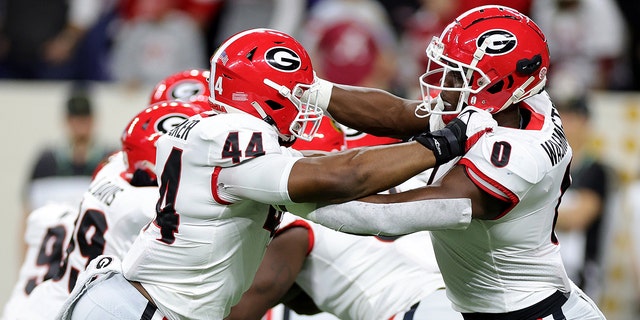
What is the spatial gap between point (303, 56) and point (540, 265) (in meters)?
1.19

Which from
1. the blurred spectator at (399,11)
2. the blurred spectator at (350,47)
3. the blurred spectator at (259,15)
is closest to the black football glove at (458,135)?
the blurred spectator at (350,47)

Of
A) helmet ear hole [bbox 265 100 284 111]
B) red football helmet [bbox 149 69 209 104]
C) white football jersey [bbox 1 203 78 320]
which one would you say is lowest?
white football jersey [bbox 1 203 78 320]

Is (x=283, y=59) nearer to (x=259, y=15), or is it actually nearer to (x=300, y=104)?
(x=300, y=104)

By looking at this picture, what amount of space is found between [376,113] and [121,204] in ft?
3.90

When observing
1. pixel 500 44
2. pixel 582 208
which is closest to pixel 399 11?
pixel 582 208

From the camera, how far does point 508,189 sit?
4.21 m

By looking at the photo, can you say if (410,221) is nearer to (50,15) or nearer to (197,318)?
(197,318)

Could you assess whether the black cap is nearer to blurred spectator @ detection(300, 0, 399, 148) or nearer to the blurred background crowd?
the blurred background crowd

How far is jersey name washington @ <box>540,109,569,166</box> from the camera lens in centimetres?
433

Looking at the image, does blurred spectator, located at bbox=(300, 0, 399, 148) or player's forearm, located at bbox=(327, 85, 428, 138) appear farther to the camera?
blurred spectator, located at bbox=(300, 0, 399, 148)

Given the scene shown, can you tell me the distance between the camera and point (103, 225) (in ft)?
17.4

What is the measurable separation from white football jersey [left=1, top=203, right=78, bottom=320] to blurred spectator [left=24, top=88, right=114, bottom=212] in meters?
2.86

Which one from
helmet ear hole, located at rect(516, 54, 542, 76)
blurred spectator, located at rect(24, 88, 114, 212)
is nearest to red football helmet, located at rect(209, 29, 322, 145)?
helmet ear hole, located at rect(516, 54, 542, 76)

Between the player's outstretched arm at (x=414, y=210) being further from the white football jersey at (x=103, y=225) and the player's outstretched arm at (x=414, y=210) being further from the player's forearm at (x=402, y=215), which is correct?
the white football jersey at (x=103, y=225)
